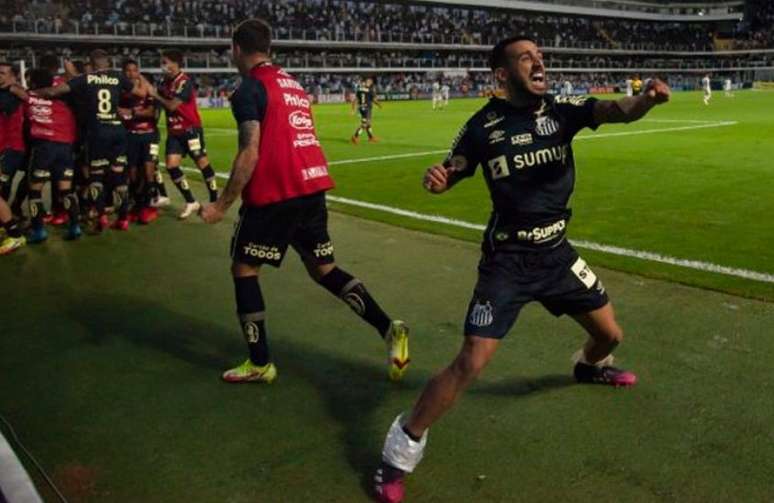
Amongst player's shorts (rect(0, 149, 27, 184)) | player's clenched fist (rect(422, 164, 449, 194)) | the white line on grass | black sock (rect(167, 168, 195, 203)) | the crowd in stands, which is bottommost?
the white line on grass

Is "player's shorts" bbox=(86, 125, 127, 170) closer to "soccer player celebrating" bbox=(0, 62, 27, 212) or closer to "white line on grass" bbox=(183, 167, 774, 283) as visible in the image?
"soccer player celebrating" bbox=(0, 62, 27, 212)

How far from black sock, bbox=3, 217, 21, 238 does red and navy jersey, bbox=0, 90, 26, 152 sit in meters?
1.07

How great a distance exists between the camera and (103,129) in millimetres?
8703

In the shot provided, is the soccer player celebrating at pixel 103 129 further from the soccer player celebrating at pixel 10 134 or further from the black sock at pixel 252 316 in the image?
the black sock at pixel 252 316

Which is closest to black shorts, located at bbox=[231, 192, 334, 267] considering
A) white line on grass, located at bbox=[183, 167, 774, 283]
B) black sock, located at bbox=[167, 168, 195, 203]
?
white line on grass, located at bbox=[183, 167, 774, 283]

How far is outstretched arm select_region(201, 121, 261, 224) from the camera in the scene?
12.9 feet

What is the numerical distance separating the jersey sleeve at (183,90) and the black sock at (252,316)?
20.0 feet

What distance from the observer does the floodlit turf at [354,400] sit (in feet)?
10.6

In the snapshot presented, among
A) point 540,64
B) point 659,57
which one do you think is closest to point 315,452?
point 540,64

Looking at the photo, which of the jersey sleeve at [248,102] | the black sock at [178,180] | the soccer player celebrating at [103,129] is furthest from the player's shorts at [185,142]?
the jersey sleeve at [248,102]

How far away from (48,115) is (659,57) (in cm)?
8826

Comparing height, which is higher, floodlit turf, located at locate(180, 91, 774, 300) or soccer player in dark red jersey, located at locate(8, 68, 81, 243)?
soccer player in dark red jersey, located at locate(8, 68, 81, 243)

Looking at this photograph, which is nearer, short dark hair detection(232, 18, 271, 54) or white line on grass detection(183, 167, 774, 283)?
short dark hair detection(232, 18, 271, 54)

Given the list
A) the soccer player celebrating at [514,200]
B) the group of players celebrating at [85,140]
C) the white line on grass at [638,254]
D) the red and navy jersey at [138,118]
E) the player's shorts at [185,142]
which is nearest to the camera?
the soccer player celebrating at [514,200]
